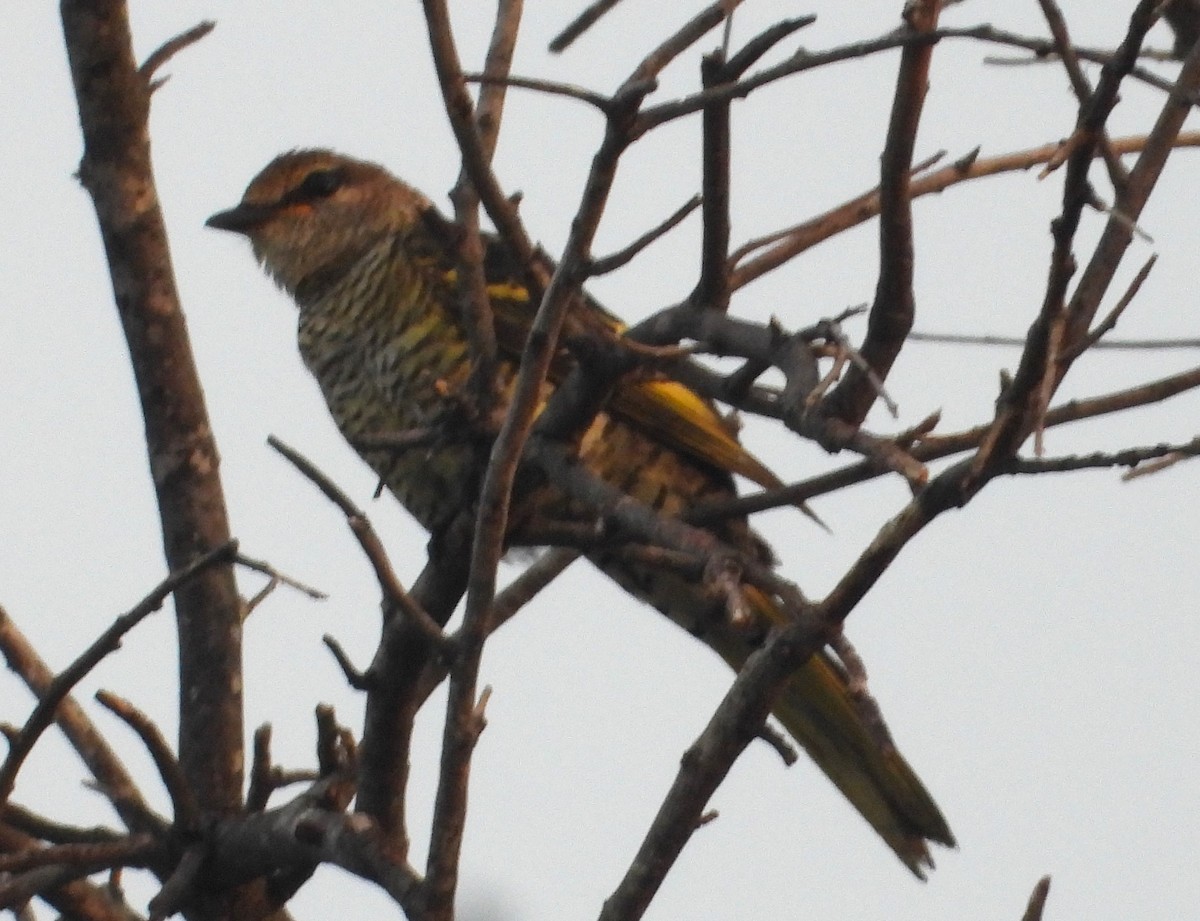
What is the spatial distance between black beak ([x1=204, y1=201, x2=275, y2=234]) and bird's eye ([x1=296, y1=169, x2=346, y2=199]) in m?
0.11

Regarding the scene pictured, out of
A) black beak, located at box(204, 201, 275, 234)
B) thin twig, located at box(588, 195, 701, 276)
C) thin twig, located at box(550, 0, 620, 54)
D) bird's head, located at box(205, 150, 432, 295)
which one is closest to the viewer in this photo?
thin twig, located at box(588, 195, 701, 276)

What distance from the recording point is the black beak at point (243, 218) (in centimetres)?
538

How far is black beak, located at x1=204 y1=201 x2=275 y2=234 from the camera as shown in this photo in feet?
17.6

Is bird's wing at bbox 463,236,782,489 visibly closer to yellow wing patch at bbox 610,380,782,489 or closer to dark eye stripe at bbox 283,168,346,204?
yellow wing patch at bbox 610,380,782,489

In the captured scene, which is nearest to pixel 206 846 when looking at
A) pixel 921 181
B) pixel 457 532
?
pixel 457 532

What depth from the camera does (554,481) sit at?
2.79m

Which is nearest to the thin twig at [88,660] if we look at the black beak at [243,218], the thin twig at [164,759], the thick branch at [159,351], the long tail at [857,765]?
the thin twig at [164,759]

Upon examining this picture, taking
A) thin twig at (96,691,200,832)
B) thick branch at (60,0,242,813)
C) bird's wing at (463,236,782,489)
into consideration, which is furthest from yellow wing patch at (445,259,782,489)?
thin twig at (96,691,200,832)

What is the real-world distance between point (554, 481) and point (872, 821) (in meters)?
1.53

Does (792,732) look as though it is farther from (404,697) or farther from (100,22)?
(100,22)

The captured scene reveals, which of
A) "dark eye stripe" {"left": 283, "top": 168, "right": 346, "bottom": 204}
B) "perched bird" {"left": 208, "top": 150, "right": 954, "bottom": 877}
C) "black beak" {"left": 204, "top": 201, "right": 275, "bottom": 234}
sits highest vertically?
"dark eye stripe" {"left": 283, "top": 168, "right": 346, "bottom": 204}

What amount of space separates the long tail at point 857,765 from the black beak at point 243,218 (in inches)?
84.1

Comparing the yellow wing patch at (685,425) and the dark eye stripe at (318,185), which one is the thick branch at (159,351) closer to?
the yellow wing patch at (685,425)

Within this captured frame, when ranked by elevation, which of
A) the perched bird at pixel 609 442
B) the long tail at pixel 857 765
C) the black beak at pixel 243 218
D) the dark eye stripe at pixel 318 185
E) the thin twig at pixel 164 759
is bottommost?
the thin twig at pixel 164 759
